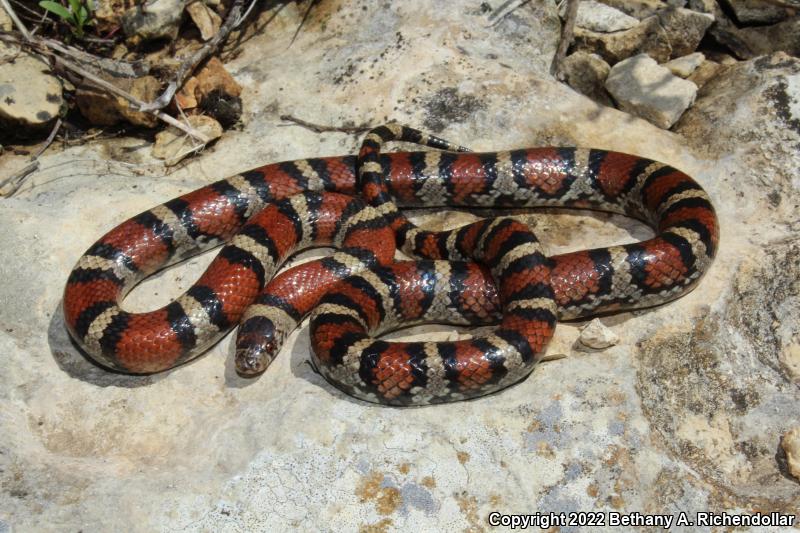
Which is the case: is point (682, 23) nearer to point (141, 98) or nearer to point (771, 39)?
point (771, 39)

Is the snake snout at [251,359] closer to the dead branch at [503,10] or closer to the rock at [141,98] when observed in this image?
the rock at [141,98]

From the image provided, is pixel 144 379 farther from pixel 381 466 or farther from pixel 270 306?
pixel 381 466

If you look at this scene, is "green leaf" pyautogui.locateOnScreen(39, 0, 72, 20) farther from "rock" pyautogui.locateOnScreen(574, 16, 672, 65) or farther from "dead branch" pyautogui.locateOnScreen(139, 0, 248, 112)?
"rock" pyautogui.locateOnScreen(574, 16, 672, 65)

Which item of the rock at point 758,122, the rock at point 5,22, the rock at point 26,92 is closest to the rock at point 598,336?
the rock at point 758,122

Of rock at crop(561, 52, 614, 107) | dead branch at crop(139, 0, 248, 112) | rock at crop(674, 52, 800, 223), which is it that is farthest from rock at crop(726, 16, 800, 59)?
dead branch at crop(139, 0, 248, 112)

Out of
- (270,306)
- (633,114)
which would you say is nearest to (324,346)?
(270,306)

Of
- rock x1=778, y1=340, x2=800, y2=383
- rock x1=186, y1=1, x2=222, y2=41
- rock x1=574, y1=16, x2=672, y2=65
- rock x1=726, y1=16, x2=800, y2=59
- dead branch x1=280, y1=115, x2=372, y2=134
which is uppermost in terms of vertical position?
rock x1=186, y1=1, x2=222, y2=41
